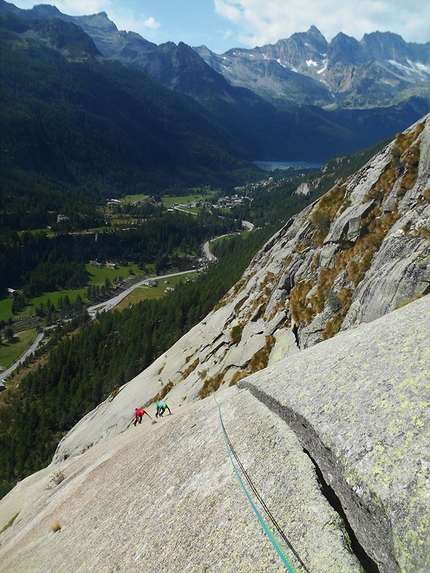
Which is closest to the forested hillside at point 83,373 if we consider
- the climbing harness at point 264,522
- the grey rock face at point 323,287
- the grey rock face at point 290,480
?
the grey rock face at point 323,287

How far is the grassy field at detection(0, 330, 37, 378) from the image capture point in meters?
133

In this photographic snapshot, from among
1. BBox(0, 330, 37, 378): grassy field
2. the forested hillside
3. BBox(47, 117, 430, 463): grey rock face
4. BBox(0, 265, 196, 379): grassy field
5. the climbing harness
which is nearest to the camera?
the climbing harness

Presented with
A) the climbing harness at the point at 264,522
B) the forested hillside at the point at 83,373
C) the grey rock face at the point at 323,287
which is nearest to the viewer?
the climbing harness at the point at 264,522

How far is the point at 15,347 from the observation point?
14200 cm

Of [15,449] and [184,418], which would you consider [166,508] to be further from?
[15,449]

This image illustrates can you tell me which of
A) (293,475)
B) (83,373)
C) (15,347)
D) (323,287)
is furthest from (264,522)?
(15,347)

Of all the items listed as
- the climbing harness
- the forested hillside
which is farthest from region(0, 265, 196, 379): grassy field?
the climbing harness

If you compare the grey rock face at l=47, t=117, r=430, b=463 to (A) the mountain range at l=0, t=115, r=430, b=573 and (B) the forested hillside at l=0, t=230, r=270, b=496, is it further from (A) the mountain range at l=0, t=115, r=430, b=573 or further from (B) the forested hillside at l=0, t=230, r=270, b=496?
(B) the forested hillside at l=0, t=230, r=270, b=496

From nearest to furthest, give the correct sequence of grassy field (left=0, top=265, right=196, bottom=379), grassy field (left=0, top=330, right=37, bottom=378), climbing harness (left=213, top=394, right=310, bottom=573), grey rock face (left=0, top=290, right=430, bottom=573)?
grey rock face (left=0, top=290, right=430, bottom=573) < climbing harness (left=213, top=394, right=310, bottom=573) < grassy field (left=0, top=330, right=37, bottom=378) < grassy field (left=0, top=265, right=196, bottom=379)

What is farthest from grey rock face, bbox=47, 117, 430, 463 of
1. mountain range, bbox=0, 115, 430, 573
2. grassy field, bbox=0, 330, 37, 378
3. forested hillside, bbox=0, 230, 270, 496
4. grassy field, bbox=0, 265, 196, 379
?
grassy field, bbox=0, 265, 196, 379

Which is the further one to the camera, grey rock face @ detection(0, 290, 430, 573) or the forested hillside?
the forested hillside

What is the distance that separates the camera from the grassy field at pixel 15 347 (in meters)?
133

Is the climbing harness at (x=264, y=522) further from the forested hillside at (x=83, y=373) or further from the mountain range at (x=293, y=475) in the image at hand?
the forested hillside at (x=83, y=373)

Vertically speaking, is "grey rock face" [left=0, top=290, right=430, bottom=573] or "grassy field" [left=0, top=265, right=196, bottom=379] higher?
"grey rock face" [left=0, top=290, right=430, bottom=573]
